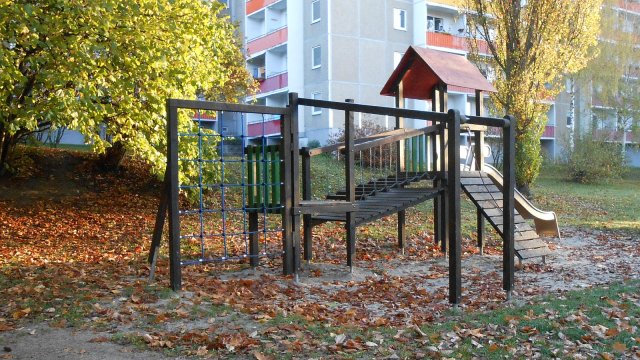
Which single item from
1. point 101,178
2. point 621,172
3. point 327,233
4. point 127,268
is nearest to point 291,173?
point 127,268

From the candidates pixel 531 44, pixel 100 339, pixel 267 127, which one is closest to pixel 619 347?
pixel 100 339

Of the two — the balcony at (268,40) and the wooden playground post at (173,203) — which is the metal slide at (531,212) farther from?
the balcony at (268,40)

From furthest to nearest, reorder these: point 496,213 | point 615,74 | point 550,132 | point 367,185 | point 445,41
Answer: point 550,132 → point 615,74 → point 445,41 → point 367,185 → point 496,213

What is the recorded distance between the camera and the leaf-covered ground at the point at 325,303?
5.47 meters

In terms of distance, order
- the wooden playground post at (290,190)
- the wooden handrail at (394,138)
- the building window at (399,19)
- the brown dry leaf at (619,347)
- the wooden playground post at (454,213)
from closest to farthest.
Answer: the brown dry leaf at (619,347), the wooden playground post at (454,213), the wooden playground post at (290,190), the wooden handrail at (394,138), the building window at (399,19)

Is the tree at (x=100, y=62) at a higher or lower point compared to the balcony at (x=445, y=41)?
lower

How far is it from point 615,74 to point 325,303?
110 ft

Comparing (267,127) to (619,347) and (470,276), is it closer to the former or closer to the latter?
(470,276)

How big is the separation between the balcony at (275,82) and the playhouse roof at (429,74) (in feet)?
71.7

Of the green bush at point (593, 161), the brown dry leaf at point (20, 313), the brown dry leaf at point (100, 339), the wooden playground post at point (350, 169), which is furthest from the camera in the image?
the green bush at point (593, 161)

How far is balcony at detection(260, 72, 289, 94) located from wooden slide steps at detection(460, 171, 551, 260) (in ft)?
80.5

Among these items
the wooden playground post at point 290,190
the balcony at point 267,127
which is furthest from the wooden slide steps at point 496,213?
the balcony at point 267,127

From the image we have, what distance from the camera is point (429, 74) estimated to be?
12828mm

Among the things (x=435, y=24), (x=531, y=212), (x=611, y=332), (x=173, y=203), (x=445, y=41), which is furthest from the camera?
(x=435, y=24)
